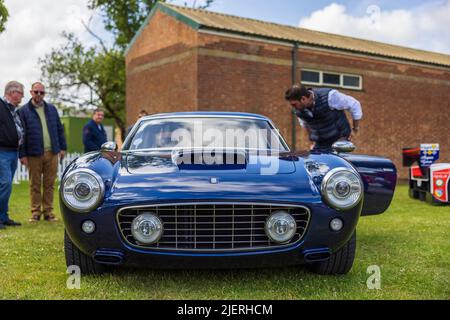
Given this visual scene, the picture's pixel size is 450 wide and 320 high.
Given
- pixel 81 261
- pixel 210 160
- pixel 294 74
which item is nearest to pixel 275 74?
pixel 294 74

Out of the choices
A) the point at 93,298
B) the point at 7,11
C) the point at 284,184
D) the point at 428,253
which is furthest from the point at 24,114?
the point at 7,11

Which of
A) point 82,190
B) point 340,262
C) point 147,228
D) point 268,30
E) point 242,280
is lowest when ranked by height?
point 242,280

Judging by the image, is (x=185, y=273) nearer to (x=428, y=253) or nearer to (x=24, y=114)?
(x=428, y=253)

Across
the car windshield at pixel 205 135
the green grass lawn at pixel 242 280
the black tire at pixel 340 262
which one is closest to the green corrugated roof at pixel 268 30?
the car windshield at pixel 205 135

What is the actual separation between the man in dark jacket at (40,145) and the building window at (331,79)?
33.3 ft

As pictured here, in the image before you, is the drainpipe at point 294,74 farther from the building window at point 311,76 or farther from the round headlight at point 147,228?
the round headlight at point 147,228

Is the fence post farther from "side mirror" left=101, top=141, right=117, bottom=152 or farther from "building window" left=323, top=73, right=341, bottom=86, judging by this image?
"side mirror" left=101, top=141, right=117, bottom=152

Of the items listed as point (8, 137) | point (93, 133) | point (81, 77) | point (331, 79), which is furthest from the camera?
point (81, 77)

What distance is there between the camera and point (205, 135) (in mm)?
4062

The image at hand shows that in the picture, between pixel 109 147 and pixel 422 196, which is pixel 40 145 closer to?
pixel 109 147

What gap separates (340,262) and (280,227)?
2.34 ft

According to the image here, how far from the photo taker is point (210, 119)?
4309mm

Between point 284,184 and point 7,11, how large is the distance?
11629 mm

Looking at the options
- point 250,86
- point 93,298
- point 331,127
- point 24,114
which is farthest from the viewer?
point 250,86
